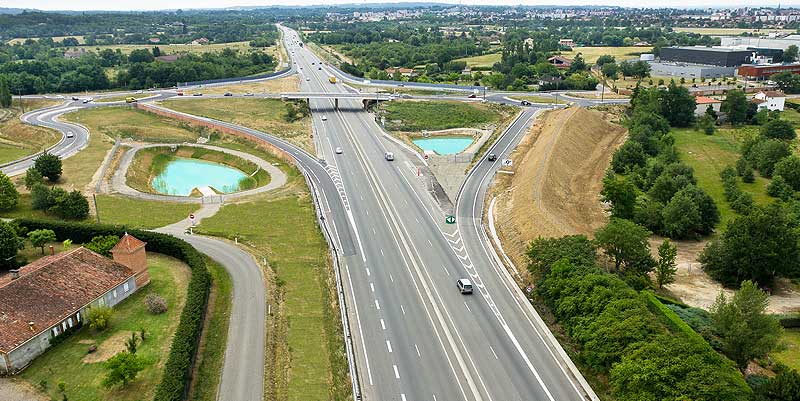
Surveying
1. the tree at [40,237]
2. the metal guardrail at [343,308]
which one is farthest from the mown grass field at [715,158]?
the tree at [40,237]

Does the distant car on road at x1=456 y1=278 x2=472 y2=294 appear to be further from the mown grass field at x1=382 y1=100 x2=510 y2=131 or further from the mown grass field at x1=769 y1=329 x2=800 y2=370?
the mown grass field at x1=382 y1=100 x2=510 y2=131

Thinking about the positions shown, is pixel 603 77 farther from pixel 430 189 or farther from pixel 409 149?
pixel 430 189

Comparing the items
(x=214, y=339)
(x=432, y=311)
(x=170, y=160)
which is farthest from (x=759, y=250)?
(x=170, y=160)

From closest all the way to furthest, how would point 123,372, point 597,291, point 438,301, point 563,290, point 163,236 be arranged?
point 123,372 < point 597,291 < point 563,290 < point 438,301 < point 163,236

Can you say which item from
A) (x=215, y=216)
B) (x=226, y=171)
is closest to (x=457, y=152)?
(x=226, y=171)

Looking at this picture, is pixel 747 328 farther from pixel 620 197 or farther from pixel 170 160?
pixel 170 160

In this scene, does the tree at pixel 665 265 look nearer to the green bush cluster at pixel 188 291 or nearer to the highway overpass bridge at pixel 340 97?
the green bush cluster at pixel 188 291
